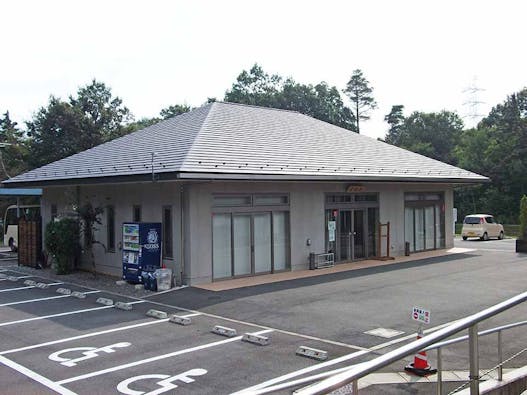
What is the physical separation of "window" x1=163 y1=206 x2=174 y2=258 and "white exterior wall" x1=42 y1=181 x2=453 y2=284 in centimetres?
19

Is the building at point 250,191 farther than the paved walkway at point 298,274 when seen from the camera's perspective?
Yes

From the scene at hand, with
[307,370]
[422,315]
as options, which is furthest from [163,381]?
[422,315]

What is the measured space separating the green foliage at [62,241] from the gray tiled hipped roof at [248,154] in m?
1.47

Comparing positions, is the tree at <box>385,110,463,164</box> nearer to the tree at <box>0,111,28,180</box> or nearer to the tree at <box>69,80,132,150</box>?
the tree at <box>69,80,132,150</box>

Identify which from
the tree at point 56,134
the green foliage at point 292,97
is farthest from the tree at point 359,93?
the tree at point 56,134

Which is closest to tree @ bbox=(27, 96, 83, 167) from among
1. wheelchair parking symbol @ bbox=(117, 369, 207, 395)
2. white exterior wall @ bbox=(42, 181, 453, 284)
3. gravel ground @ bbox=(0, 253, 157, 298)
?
white exterior wall @ bbox=(42, 181, 453, 284)

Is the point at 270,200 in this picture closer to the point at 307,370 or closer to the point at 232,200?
the point at 232,200

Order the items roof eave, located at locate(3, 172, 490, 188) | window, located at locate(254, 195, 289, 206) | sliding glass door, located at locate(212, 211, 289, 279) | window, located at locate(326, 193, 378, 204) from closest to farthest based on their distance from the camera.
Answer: roof eave, located at locate(3, 172, 490, 188) → sliding glass door, located at locate(212, 211, 289, 279) → window, located at locate(254, 195, 289, 206) → window, located at locate(326, 193, 378, 204)

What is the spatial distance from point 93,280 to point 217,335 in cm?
755

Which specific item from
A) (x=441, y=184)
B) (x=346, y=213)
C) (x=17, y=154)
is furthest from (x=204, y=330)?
(x=17, y=154)

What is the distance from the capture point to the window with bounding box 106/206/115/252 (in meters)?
16.6

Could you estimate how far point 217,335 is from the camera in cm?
888

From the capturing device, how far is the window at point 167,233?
14352 mm

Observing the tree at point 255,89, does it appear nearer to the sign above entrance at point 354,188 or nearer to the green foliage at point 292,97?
the green foliage at point 292,97
